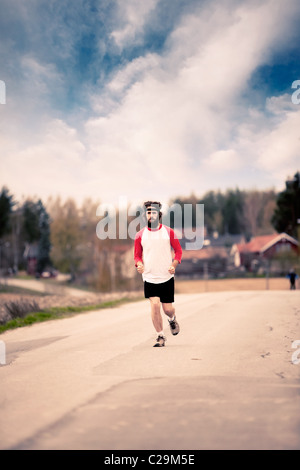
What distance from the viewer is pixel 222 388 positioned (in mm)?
4867

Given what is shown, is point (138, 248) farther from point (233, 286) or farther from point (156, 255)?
point (233, 286)

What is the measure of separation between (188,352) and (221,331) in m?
2.38

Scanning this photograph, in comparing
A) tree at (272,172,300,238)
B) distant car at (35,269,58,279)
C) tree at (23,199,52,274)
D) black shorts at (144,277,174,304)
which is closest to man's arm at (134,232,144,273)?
black shorts at (144,277,174,304)

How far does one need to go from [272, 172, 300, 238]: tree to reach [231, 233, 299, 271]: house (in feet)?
14.0

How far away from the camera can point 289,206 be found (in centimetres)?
5644

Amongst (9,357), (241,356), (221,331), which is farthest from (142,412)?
(221,331)

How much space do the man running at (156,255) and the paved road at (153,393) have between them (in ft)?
2.99

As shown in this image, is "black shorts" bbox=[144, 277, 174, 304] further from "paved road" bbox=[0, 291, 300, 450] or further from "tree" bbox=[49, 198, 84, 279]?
"tree" bbox=[49, 198, 84, 279]

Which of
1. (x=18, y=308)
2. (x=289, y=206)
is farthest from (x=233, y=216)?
(x=18, y=308)

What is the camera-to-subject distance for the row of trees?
55.9 m

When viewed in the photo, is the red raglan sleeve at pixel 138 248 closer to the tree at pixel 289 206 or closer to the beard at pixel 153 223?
the beard at pixel 153 223

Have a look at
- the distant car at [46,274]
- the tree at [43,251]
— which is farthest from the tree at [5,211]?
the tree at [43,251]

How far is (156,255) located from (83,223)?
212 ft
